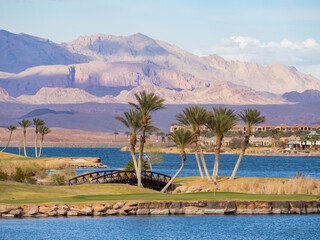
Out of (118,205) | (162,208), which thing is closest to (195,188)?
(162,208)

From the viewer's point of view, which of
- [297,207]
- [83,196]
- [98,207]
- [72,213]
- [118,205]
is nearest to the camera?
[72,213]

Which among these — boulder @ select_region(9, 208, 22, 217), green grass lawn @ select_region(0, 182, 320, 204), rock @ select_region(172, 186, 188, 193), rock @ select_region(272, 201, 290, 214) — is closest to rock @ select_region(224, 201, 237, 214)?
green grass lawn @ select_region(0, 182, 320, 204)

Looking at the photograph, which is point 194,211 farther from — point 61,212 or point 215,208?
point 61,212

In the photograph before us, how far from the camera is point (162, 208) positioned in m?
43.2

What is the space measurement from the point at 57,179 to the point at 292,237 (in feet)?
107

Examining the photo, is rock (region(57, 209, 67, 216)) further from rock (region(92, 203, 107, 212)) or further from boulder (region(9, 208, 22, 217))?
boulder (region(9, 208, 22, 217))

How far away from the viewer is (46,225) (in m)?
38.7

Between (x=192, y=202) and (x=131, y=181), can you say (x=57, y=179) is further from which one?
(x=192, y=202)

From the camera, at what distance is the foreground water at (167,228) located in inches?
1425

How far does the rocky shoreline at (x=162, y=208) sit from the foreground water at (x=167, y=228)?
980 mm

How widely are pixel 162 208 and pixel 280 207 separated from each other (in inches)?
315

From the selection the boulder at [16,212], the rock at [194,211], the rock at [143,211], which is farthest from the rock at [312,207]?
the boulder at [16,212]

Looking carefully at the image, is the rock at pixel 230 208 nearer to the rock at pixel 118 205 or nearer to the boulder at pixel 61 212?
the rock at pixel 118 205

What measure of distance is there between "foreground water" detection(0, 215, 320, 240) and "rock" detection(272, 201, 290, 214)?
56.8 inches
